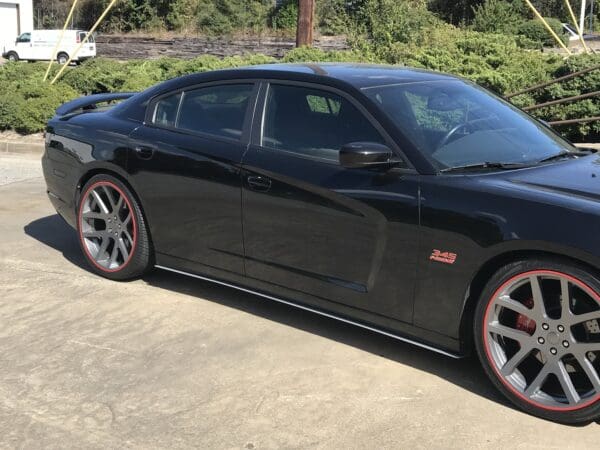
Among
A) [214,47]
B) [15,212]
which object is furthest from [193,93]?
[214,47]

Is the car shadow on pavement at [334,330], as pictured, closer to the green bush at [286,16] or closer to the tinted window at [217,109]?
the tinted window at [217,109]

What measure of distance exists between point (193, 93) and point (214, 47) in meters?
24.7

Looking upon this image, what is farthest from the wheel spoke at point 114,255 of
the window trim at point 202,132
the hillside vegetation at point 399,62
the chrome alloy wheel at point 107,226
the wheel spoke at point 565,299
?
the hillside vegetation at point 399,62

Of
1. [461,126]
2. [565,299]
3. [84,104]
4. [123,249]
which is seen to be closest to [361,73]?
[461,126]

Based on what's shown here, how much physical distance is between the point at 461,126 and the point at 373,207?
76 cm

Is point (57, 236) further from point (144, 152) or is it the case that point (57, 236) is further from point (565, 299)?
point (565, 299)

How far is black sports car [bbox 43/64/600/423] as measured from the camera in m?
3.25

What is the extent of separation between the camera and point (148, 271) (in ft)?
16.8

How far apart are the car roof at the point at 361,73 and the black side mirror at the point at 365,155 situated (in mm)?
522

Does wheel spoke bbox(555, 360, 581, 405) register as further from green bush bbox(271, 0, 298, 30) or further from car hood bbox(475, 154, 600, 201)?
green bush bbox(271, 0, 298, 30)

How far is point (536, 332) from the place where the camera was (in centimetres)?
329

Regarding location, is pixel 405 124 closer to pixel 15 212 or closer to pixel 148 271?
pixel 148 271

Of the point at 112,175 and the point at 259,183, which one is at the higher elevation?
the point at 259,183

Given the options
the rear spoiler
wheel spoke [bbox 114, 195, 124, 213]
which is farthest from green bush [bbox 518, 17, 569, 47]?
wheel spoke [bbox 114, 195, 124, 213]
